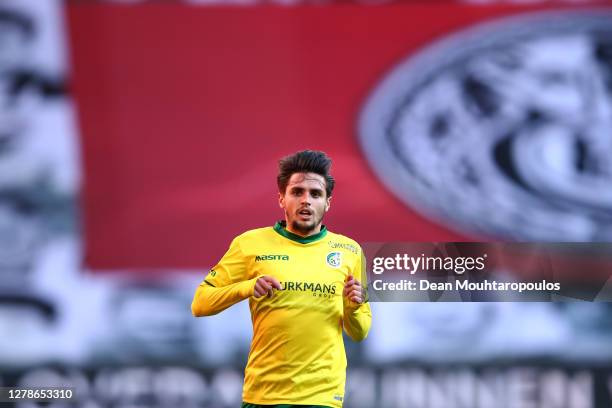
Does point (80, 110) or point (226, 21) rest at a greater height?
point (226, 21)

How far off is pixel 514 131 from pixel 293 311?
2.17 meters

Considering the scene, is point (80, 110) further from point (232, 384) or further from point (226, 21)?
point (232, 384)

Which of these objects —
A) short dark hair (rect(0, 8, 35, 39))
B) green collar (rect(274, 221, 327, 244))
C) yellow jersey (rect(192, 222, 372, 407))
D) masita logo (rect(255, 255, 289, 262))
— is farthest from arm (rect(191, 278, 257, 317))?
short dark hair (rect(0, 8, 35, 39))

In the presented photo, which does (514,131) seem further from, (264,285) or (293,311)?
(264,285)

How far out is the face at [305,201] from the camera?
13.0 feet

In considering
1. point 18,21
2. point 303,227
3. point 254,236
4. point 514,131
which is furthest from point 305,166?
point 18,21

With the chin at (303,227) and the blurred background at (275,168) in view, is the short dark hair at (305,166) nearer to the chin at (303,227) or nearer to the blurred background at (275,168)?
the chin at (303,227)

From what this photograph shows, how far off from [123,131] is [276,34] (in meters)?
0.96

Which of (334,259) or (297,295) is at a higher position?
(334,259)

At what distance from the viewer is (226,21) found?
5.63 metres

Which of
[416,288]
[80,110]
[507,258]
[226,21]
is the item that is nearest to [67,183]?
[80,110]

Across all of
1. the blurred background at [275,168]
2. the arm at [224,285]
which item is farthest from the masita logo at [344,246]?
the blurred background at [275,168]

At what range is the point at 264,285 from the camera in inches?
147

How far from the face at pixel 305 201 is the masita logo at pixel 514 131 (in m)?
1.63
